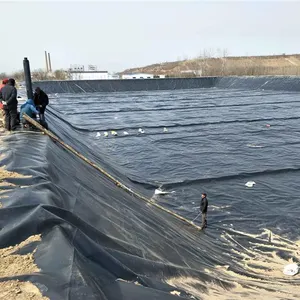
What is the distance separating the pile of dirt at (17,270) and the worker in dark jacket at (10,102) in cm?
645

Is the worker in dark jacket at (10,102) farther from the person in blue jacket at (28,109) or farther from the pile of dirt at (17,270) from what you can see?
the pile of dirt at (17,270)

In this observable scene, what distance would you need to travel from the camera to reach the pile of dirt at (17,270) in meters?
2.69

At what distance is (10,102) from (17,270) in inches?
273

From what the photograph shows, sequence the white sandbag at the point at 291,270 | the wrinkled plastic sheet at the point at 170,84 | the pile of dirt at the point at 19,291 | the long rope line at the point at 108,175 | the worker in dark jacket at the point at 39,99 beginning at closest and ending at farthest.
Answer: the pile of dirt at the point at 19,291 < the white sandbag at the point at 291,270 < the long rope line at the point at 108,175 < the worker in dark jacket at the point at 39,99 < the wrinkled plastic sheet at the point at 170,84

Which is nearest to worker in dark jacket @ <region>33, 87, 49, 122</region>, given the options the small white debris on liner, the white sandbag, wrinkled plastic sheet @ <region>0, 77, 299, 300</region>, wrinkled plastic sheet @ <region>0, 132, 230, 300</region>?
wrinkled plastic sheet @ <region>0, 77, 299, 300</region>

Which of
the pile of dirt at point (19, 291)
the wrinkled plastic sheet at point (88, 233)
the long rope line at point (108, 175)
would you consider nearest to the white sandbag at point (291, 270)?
the wrinkled plastic sheet at point (88, 233)

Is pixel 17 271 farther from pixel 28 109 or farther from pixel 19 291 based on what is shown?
pixel 28 109

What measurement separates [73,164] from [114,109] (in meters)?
19.2

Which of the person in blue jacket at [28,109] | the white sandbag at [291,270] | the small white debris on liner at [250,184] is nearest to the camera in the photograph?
the white sandbag at [291,270]

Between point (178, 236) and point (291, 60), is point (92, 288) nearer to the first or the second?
point (178, 236)

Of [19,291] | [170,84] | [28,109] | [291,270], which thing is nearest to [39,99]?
[28,109]

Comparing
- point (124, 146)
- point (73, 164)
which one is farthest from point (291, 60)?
point (73, 164)

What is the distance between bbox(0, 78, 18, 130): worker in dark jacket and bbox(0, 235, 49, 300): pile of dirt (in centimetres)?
645

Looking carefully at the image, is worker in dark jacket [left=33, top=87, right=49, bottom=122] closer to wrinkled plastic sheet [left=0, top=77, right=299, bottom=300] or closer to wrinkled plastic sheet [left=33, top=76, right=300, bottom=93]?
wrinkled plastic sheet [left=0, top=77, right=299, bottom=300]
